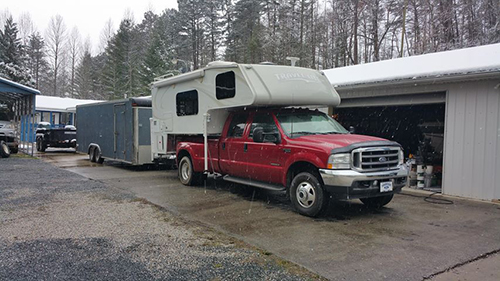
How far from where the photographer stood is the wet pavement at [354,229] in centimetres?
442

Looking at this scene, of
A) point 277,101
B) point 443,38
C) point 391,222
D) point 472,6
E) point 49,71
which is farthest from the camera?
point 49,71

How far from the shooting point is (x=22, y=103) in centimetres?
1967

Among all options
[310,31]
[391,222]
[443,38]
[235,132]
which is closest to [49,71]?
[310,31]

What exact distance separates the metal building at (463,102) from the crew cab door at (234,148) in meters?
3.78

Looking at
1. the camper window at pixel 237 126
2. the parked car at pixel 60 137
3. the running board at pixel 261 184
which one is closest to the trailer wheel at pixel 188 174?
the running board at pixel 261 184

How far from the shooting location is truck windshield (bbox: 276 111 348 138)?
7.21 m

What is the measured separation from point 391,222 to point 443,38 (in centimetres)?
2322

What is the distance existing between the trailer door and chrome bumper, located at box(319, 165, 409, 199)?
865 centimetres

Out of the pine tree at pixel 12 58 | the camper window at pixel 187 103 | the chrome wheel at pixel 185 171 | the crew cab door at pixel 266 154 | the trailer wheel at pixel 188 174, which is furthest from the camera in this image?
the pine tree at pixel 12 58

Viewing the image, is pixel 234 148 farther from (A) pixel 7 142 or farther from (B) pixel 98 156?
(A) pixel 7 142

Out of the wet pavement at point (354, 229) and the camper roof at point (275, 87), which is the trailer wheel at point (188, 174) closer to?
the wet pavement at point (354, 229)

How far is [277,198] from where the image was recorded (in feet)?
27.2

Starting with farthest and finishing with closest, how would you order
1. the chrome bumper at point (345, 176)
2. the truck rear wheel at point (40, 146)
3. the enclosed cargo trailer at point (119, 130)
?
the truck rear wheel at point (40, 146), the enclosed cargo trailer at point (119, 130), the chrome bumper at point (345, 176)

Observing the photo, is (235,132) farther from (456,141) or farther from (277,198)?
(456,141)
